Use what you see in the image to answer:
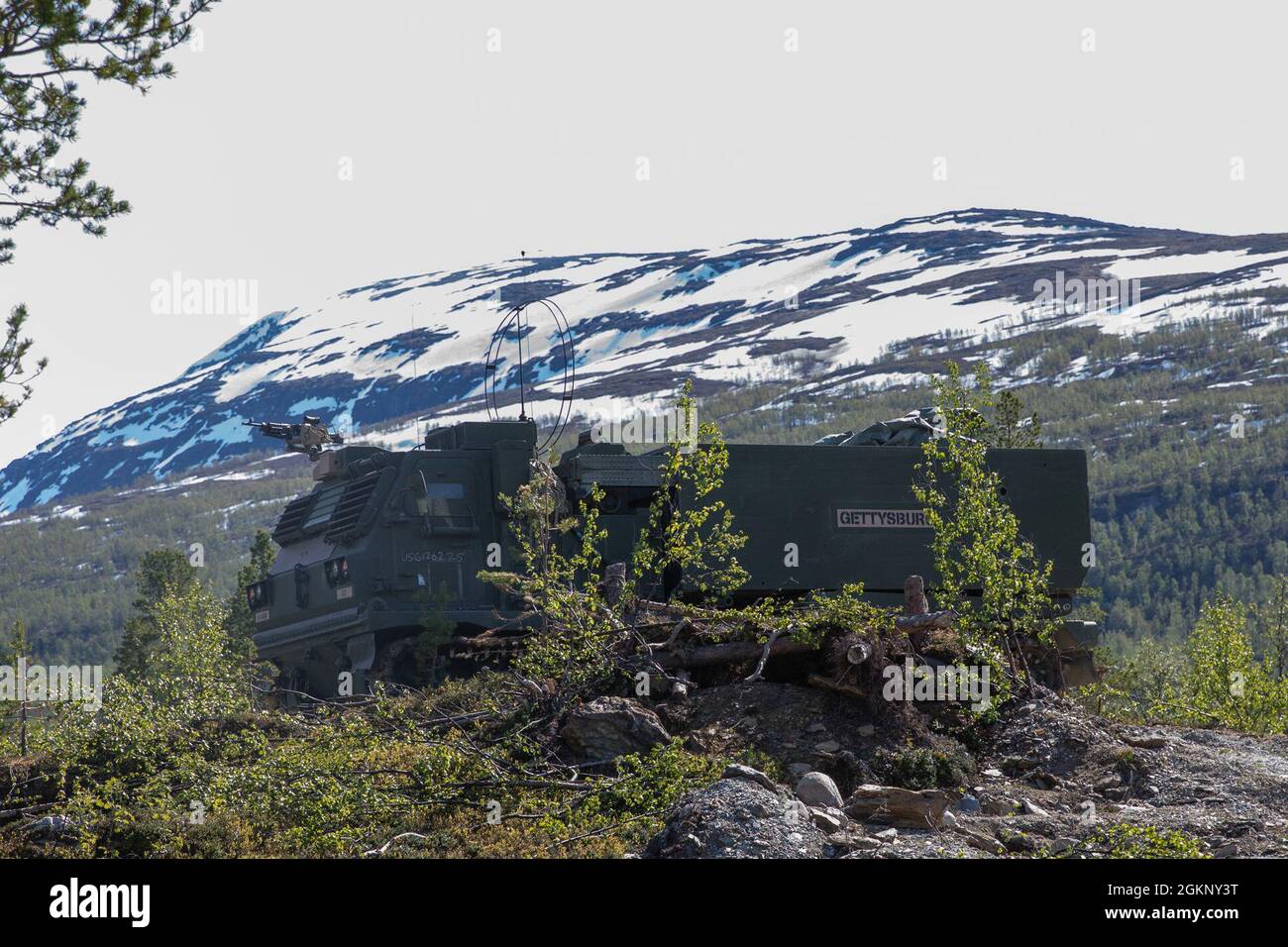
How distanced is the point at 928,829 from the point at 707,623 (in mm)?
4555

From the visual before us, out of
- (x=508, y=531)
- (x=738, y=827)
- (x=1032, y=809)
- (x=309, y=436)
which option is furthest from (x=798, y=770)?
(x=309, y=436)

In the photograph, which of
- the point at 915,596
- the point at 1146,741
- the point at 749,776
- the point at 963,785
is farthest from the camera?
the point at 915,596

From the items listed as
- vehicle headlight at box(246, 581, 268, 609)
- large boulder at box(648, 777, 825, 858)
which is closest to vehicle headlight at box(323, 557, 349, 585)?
vehicle headlight at box(246, 581, 268, 609)

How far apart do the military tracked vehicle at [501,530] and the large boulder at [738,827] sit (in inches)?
323

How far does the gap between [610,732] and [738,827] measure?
12.0 feet

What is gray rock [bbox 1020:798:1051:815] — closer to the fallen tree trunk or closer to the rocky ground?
the rocky ground

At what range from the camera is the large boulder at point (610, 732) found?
14711 millimetres

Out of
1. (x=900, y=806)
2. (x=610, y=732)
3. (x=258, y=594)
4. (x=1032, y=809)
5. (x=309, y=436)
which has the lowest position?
(x=1032, y=809)

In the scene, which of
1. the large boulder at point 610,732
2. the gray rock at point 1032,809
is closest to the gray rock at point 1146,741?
the gray rock at point 1032,809

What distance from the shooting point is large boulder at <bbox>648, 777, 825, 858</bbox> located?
11102 mm

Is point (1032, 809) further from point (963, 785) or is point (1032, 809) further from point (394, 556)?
point (394, 556)

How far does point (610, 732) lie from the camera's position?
14.8 m

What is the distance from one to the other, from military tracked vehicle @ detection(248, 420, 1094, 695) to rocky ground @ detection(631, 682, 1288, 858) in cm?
452

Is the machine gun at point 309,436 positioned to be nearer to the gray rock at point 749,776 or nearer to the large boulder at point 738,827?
the gray rock at point 749,776
